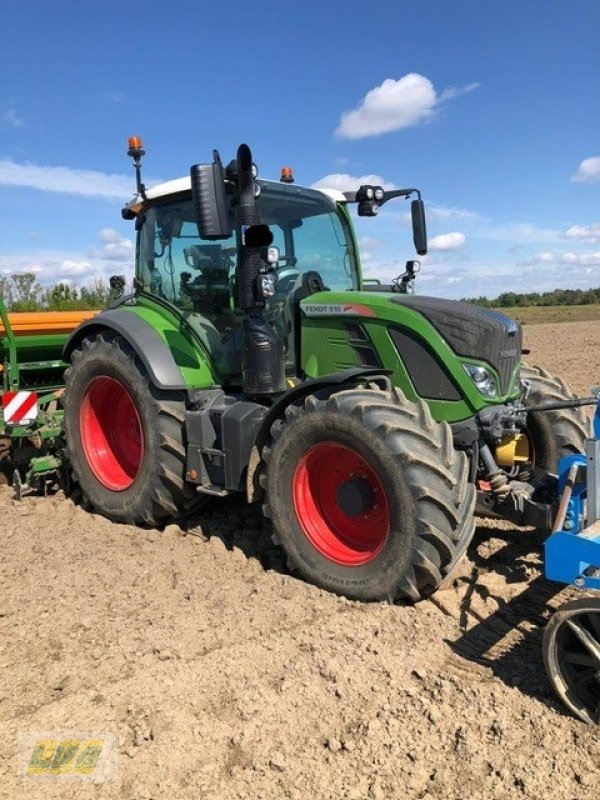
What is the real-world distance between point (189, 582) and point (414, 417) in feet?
5.33

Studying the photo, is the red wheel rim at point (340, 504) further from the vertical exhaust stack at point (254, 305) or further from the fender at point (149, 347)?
the fender at point (149, 347)

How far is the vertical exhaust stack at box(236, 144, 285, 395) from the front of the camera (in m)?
3.99

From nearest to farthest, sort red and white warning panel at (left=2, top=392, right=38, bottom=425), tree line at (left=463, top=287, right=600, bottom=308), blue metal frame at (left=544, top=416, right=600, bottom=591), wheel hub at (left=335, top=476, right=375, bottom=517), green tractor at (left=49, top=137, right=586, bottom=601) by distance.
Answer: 1. blue metal frame at (left=544, top=416, right=600, bottom=591)
2. green tractor at (left=49, top=137, right=586, bottom=601)
3. wheel hub at (left=335, top=476, right=375, bottom=517)
4. red and white warning panel at (left=2, top=392, right=38, bottom=425)
5. tree line at (left=463, top=287, right=600, bottom=308)

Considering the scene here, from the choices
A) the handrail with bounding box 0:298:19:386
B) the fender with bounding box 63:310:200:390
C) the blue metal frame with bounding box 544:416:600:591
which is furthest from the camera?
the handrail with bounding box 0:298:19:386

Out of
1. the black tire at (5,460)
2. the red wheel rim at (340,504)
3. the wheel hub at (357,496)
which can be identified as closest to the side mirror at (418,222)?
the red wheel rim at (340,504)

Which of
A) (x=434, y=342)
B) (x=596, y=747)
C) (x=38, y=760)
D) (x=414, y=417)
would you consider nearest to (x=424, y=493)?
(x=414, y=417)

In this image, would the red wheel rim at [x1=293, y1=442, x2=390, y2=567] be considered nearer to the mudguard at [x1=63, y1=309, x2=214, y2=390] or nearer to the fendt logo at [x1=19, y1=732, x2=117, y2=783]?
the mudguard at [x1=63, y1=309, x2=214, y2=390]

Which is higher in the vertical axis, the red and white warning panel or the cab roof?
the cab roof

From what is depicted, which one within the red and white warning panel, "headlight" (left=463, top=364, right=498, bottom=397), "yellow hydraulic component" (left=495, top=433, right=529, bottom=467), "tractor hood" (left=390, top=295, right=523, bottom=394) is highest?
"tractor hood" (left=390, top=295, right=523, bottom=394)

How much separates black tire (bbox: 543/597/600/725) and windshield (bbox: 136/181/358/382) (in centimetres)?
242

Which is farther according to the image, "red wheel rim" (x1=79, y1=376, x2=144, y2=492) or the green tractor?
"red wheel rim" (x1=79, y1=376, x2=144, y2=492)

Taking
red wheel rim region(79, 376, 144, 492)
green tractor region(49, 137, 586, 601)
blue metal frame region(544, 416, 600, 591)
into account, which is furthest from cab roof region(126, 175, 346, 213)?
blue metal frame region(544, 416, 600, 591)

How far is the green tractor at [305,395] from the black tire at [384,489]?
0.4 inches

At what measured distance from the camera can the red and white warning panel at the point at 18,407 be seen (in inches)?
219
